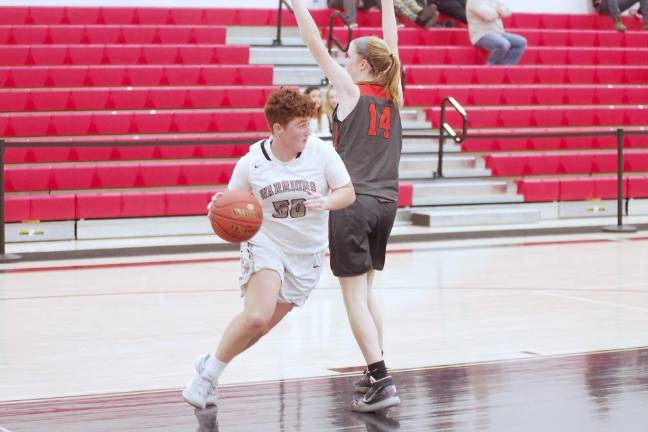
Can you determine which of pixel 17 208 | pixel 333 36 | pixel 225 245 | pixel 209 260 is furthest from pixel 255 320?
pixel 333 36

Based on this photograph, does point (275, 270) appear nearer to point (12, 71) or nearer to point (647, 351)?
point (647, 351)

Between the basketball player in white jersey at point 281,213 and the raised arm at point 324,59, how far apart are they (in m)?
0.18

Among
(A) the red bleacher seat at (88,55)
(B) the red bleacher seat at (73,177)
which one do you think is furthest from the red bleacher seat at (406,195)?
(A) the red bleacher seat at (88,55)

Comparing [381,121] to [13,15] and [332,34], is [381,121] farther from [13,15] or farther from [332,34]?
[13,15]

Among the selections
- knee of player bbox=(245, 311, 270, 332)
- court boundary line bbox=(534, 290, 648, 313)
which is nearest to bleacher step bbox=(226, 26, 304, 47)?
court boundary line bbox=(534, 290, 648, 313)

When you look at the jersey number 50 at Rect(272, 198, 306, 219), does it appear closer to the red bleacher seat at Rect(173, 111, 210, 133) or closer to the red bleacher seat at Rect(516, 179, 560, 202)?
the red bleacher seat at Rect(173, 111, 210, 133)

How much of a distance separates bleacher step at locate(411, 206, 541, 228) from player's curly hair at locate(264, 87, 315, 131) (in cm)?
772

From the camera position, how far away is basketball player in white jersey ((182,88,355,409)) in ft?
16.2

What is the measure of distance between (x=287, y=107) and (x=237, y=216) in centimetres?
52

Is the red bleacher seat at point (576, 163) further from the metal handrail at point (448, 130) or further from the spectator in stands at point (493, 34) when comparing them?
the spectator in stands at point (493, 34)

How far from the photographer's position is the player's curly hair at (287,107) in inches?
193

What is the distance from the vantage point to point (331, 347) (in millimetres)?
6668

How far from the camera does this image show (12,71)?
13.2 m

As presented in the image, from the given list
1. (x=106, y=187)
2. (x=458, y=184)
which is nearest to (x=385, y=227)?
(x=106, y=187)
